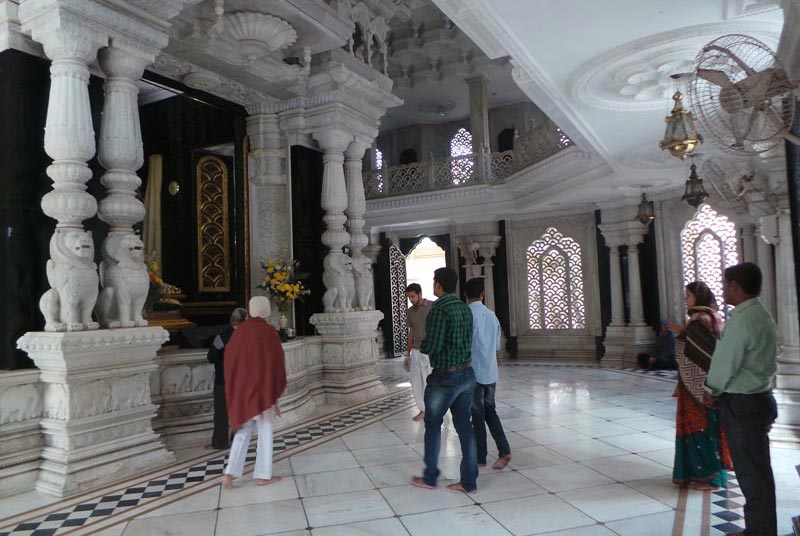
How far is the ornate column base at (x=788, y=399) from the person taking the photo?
5.19m

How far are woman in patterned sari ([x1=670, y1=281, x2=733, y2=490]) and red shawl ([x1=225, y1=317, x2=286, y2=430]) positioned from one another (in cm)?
289

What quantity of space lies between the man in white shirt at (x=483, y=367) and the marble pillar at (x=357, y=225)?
12.3 feet

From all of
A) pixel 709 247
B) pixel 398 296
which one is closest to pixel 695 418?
pixel 709 247

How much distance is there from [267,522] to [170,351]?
9.62 ft

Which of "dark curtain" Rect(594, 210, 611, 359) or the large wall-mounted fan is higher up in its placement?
the large wall-mounted fan

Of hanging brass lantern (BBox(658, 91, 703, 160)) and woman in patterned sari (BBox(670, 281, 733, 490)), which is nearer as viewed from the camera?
woman in patterned sari (BBox(670, 281, 733, 490))

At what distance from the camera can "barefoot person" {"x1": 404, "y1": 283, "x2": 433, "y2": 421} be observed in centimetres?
619

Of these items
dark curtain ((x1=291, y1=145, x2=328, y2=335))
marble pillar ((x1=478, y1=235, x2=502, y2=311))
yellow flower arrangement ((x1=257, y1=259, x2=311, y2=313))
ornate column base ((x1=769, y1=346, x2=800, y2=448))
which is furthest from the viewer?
marble pillar ((x1=478, y1=235, x2=502, y2=311))

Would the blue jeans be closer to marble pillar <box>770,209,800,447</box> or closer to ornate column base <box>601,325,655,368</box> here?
marble pillar <box>770,209,800,447</box>

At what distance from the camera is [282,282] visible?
7.13 metres

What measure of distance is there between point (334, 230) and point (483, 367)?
3.93 metres

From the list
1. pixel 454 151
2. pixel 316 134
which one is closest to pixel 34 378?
pixel 316 134

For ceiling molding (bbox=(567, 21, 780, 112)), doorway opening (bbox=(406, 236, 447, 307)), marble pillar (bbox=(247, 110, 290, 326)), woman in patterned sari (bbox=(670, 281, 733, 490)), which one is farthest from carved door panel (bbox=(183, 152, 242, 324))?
doorway opening (bbox=(406, 236, 447, 307))

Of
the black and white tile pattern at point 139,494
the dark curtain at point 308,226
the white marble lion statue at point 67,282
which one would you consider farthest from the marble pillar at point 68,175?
the dark curtain at point 308,226
